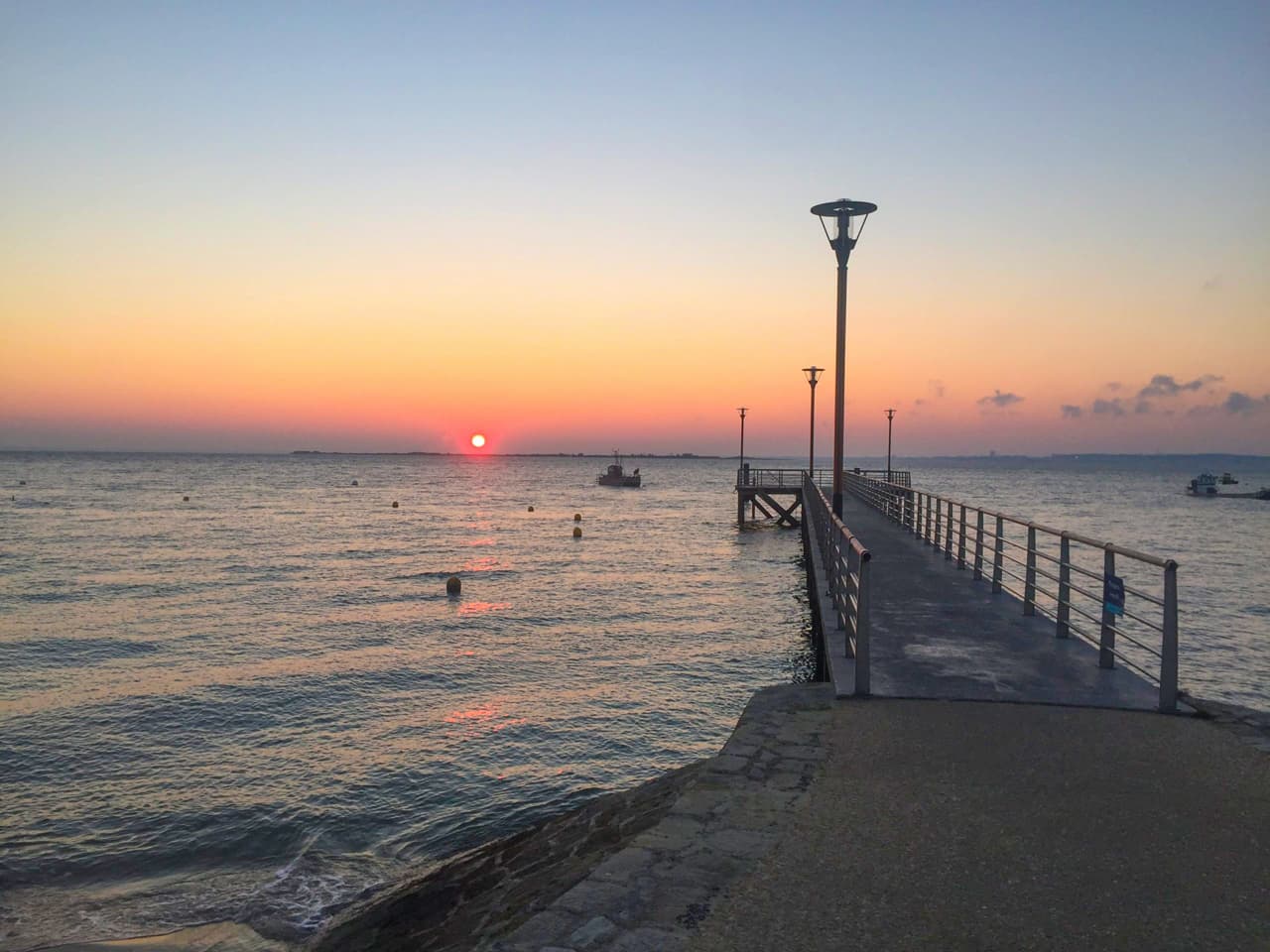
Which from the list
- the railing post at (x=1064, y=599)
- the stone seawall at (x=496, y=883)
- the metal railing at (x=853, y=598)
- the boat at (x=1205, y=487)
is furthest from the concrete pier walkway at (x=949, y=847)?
the boat at (x=1205, y=487)

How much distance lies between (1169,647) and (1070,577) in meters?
11.5

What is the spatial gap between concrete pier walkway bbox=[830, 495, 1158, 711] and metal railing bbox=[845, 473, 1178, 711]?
0.22m

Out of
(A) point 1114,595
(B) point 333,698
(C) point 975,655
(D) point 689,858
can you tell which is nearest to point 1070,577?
(C) point 975,655

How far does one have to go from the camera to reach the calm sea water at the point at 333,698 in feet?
27.0

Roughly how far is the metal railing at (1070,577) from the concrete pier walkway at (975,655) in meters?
0.22

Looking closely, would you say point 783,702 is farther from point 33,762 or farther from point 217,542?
point 217,542

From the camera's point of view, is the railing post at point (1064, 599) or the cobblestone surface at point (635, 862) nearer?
the cobblestone surface at point (635, 862)

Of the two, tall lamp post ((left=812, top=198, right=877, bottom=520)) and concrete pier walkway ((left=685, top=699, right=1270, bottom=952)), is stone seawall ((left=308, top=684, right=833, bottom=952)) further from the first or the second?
tall lamp post ((left=812, top=198, right=877, bottom=520))

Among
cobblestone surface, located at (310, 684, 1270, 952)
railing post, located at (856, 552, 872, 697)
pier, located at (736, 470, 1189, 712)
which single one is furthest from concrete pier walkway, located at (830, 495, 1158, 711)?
cobblestone surface, located at (310, 684, 1270, 952)

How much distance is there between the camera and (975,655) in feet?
27.7

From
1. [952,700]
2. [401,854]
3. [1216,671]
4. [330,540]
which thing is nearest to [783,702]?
[952,700]

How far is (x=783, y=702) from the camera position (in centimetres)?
716

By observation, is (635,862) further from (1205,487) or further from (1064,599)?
(1205,487)

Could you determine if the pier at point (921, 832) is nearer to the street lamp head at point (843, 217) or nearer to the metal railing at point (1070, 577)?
the metal railing at point (1070, 577)
